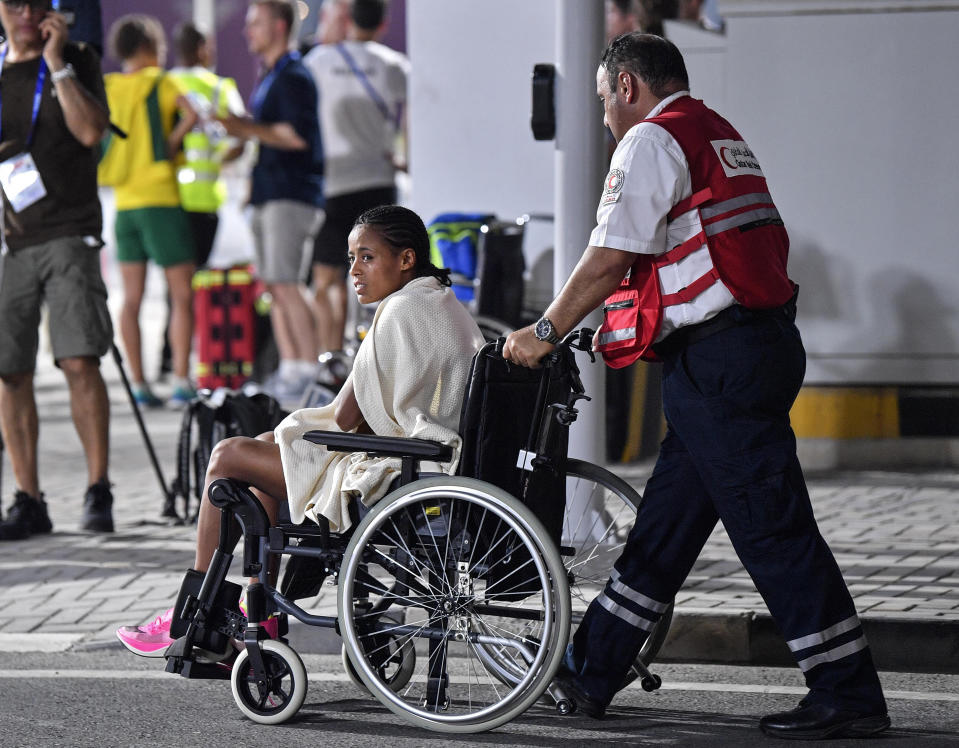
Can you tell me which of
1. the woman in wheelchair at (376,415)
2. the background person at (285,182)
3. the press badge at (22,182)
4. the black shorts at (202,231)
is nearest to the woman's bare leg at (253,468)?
the woman in wheelchair at (376,415)

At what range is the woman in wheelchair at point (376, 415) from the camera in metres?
4.43

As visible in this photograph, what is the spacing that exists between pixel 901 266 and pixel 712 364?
455cm

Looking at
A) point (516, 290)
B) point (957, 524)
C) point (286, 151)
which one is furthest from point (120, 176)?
point (957, 524)

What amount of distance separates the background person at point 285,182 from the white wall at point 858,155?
2.72 m

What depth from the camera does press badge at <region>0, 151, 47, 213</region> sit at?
685 cm

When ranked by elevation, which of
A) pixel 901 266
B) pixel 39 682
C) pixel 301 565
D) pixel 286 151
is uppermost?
pixel 286 151

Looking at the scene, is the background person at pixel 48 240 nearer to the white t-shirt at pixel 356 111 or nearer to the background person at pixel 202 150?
the white t-shirt at pixel 356 111

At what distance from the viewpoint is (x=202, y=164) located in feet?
38.0

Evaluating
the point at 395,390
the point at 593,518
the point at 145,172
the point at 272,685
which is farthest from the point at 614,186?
the point at 145,172

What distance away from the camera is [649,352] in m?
4.36

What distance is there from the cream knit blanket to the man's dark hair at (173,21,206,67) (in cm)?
758

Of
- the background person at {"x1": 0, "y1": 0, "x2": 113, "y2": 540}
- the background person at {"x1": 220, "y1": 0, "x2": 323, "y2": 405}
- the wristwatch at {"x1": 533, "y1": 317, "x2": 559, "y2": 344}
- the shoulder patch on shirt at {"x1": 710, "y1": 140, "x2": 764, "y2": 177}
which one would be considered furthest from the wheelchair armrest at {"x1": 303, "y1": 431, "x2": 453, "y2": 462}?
the background person at {"x1": 220, "y1": 0, "x2": 323, "y2": 405}

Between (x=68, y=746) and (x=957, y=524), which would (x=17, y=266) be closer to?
(x=68, y=746)

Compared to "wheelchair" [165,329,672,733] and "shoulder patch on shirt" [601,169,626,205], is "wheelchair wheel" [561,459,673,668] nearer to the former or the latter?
"wheelchair" [165,329,672,733]
